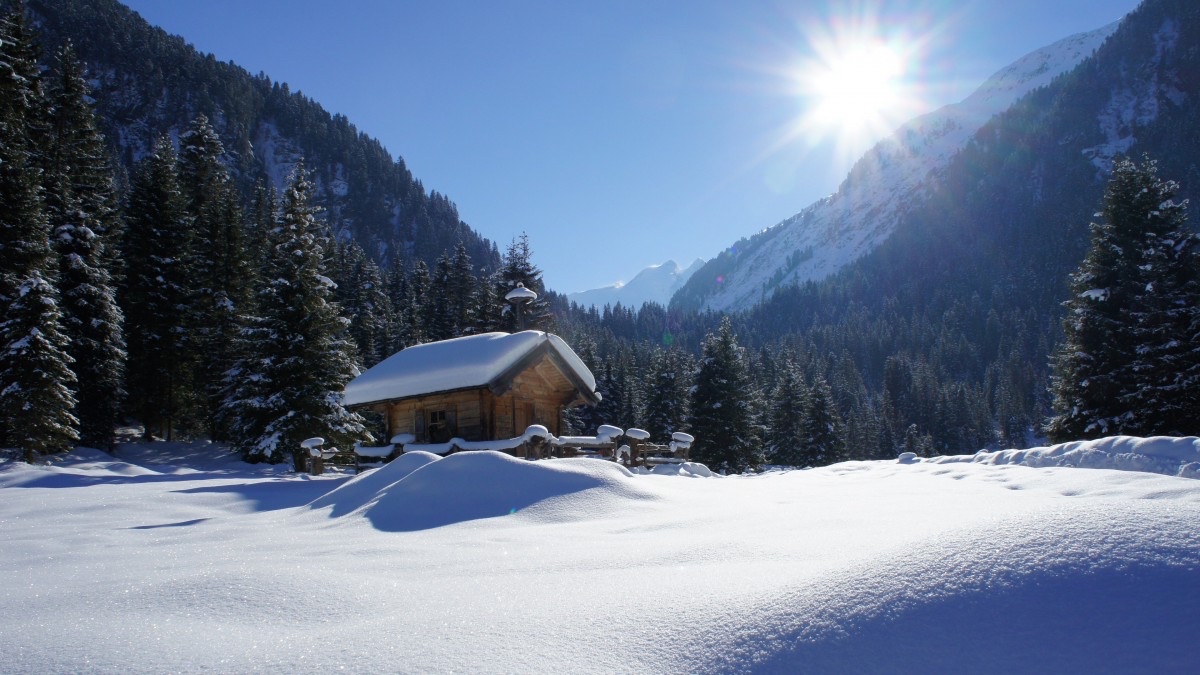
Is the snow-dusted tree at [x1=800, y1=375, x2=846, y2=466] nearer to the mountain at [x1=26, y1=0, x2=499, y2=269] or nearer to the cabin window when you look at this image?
the cabin window

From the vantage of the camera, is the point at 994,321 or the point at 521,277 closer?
the point at 521,277

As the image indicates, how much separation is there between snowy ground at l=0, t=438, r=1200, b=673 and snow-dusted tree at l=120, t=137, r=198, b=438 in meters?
26.1

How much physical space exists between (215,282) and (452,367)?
824 inches

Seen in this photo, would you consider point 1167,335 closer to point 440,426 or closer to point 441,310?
point 440,426

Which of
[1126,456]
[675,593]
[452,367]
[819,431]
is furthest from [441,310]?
[675,593]

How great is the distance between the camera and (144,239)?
1165 inches

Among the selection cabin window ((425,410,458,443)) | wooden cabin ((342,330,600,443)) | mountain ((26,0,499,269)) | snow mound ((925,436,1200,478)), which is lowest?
snow mound ((925,436,1200,478))

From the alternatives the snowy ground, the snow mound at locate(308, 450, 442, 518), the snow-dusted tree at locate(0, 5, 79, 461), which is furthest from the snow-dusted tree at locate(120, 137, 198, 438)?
the snowy ground

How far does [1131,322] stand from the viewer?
20.3 m

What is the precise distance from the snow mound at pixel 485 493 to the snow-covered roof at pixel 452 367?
8031 mm

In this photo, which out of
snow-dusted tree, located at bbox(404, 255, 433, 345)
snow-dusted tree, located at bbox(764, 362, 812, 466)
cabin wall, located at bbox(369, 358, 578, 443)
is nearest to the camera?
cabin wall, located at bbox(369, 358, 578, 443)

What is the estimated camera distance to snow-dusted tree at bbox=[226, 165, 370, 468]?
72.7 ft

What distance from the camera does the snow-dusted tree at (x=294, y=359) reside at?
22156 millimetres

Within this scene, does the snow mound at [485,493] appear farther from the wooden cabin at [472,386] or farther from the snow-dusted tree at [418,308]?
the snow-dusted tree at [418,308]
